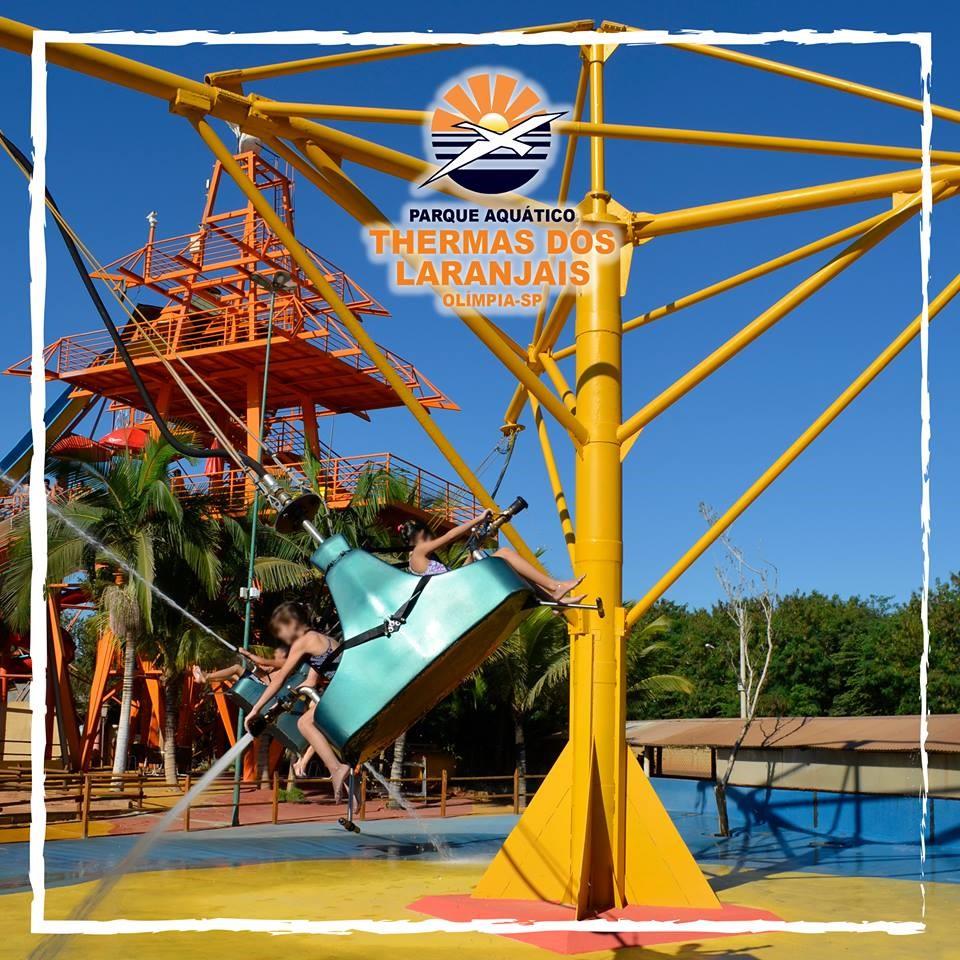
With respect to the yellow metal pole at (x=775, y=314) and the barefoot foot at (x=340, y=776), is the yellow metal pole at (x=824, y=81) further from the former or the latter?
the barefoot foot at (x=340, y=776)

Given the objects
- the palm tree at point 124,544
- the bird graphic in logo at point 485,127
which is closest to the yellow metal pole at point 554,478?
the bird graphic in logo at point 485,127

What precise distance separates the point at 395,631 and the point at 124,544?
20.7 m

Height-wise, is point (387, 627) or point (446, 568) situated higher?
point (446, 568)

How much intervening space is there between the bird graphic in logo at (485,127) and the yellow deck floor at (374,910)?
7.07 m

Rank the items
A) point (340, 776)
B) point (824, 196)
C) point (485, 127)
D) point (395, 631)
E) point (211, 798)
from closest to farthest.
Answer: point (340, 776) → point (395, 631) → point (485, 127) → point (824, 196) → point (211, 798)

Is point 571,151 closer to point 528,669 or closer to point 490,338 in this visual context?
point 490,338

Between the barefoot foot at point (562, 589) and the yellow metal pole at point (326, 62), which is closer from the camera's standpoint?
the barefoot foot at point (562, 589)

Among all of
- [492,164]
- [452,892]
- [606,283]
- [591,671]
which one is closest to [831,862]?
[452,892]

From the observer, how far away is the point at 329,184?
9.27 meters

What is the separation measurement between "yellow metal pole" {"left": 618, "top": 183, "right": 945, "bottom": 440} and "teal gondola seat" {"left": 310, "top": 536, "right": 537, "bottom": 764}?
5.94 meters

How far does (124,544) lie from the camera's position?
82.1ft

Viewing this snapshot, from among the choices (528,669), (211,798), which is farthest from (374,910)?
(528,669)

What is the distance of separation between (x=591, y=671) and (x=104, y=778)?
1417cm

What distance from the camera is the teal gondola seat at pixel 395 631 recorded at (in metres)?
5.60
